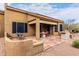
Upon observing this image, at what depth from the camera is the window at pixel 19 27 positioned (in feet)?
15.5

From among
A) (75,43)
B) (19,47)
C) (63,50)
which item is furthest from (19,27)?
(75,43)

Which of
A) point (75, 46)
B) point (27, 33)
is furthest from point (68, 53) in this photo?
point (27, 33)

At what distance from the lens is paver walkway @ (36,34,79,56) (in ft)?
16.0

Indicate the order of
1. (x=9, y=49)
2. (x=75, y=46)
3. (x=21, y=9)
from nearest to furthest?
(x=9, y=49)
(x=21, y=9)
(x=75, y=46)

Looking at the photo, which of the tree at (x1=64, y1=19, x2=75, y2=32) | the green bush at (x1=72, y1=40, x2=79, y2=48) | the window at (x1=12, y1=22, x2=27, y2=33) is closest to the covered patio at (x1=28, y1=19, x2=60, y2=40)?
the window at (x1=12, y1=22, x2=27, y2=33)

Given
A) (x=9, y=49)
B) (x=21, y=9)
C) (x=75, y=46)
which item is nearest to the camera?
(x=9, y=49)

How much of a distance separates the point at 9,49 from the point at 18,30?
2.64ft

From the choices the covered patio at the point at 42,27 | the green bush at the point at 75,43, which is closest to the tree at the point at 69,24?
the covered patio at the point at 42,27

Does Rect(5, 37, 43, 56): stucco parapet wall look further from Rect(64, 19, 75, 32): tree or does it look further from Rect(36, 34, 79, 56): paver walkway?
Rect(64, 19, 75, 32): tree

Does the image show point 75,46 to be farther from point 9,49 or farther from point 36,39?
point 9,49

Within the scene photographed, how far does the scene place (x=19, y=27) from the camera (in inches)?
199

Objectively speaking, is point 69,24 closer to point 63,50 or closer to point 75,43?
point 75,43

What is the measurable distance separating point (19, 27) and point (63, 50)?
6.16ft

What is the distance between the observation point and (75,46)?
5266 millimetres
